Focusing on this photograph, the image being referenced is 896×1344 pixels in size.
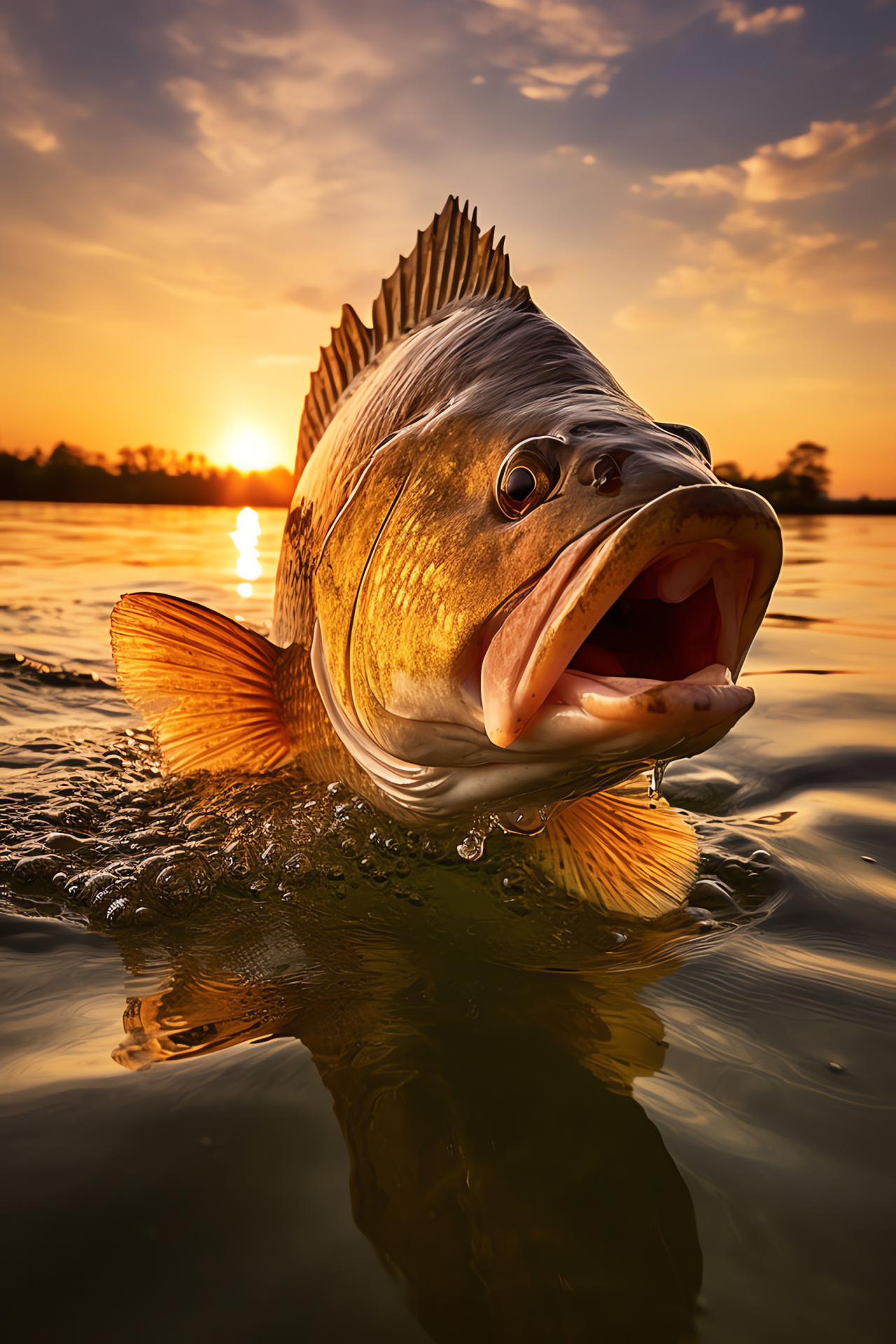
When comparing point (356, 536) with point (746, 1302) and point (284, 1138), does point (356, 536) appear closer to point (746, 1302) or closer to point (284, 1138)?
point (284, 1138)

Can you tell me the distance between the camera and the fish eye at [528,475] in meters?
1.47

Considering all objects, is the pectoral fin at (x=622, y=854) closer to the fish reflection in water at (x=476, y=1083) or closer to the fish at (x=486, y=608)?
the fish at (x=486, y=608)

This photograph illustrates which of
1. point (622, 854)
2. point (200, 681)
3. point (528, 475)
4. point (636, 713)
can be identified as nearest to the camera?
point (636, 713)

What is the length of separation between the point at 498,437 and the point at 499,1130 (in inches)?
47.1

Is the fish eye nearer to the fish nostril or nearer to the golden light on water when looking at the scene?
the fish nostril

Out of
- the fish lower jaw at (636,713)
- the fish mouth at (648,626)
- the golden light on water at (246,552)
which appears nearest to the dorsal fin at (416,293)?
the fish mouth at (648,626)

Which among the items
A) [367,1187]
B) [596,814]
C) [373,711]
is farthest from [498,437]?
[367,1187]

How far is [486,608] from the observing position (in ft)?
4.94

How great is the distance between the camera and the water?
1.00 m

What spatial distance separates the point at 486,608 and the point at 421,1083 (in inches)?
30.2

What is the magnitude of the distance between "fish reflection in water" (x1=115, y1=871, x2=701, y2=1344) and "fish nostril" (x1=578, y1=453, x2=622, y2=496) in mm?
918

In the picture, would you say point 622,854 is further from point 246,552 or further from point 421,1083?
point 246,552

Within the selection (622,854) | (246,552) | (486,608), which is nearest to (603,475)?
(486,608)

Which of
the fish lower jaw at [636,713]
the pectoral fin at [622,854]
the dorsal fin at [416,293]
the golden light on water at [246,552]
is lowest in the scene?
the golden light on water at [246,552]
